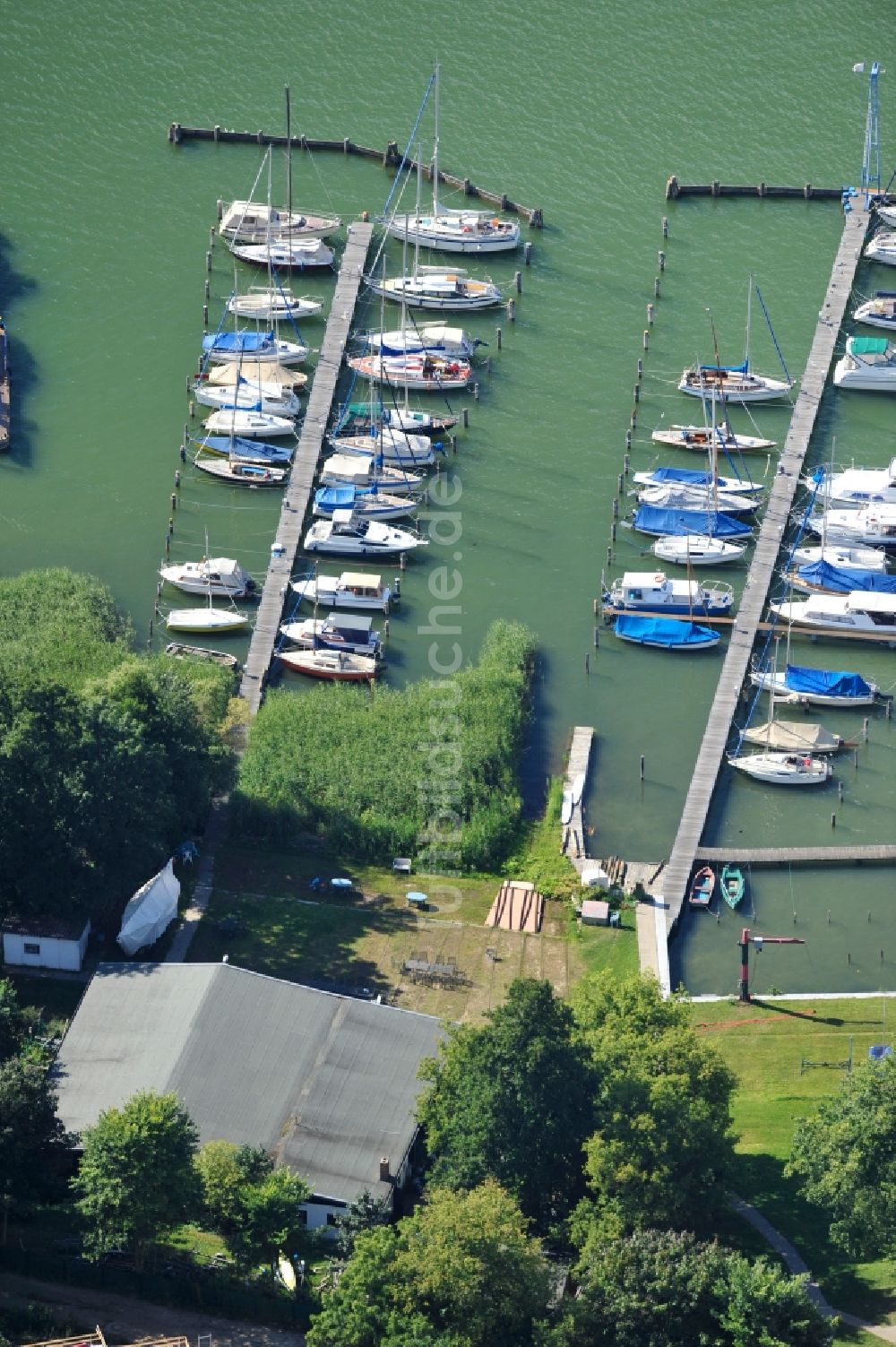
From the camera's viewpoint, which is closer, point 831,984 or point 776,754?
point 831,984

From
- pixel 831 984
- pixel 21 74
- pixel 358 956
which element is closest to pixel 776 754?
pixel 831 984

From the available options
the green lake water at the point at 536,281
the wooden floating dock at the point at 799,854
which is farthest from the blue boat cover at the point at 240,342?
the wooden floating dock at the point at 799,854

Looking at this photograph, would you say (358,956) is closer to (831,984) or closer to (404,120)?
(831,984)

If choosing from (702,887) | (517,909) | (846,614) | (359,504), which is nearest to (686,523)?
(846,614)

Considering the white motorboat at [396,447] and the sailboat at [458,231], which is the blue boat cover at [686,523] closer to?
the white motorboat at [396,447]

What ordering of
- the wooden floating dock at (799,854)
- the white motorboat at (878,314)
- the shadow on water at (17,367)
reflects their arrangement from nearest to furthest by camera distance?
the wooden floating dock at (799,854) → the shadow on water at (17,367) → the white motorboat at (878,314)

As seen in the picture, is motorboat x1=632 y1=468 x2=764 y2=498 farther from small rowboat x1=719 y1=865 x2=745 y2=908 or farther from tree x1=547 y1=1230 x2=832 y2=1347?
tree x1=547 y1=1230 x2=832 y2=1347
